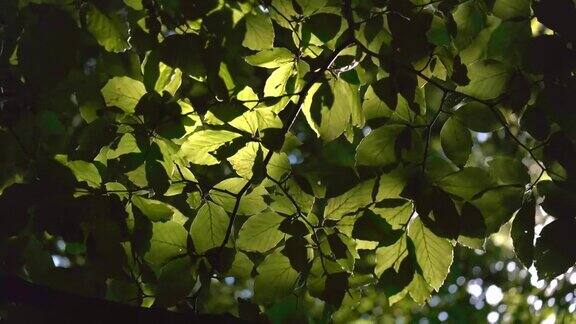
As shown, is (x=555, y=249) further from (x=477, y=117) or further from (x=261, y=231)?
(x=261, y=231)

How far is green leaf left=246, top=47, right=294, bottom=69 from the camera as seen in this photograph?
162 centimetres

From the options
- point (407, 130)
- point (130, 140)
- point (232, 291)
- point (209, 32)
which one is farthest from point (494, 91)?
point (232, 291)

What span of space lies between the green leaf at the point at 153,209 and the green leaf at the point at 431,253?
0.64 m

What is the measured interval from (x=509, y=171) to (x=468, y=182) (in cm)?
13

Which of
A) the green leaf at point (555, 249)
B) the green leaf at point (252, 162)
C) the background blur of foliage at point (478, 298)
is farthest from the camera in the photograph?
the background blur of foliage at point (478, 298)

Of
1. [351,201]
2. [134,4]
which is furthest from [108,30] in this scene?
[351,201]

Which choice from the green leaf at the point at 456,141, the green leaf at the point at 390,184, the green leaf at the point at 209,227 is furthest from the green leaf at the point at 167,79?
the green leaf at the point at 456,141

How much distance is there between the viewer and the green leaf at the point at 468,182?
1507 mm

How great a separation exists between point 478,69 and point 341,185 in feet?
1.53

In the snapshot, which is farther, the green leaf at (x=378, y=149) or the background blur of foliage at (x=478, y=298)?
the background blur of foliage at (x=478, y=298)

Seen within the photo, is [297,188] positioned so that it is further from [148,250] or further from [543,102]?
[543,102]

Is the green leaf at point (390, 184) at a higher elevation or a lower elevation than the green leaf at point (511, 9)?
lower

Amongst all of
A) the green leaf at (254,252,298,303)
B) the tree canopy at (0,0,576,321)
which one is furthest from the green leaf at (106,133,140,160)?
the green leaf at (254,252,298,303)

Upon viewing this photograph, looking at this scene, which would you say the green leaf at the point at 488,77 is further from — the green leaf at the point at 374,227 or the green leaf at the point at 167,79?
the green leaf at the point at 167,79
